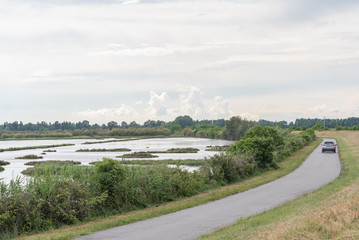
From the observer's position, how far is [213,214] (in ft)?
46.3

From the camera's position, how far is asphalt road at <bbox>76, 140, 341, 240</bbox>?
11383 millimetres

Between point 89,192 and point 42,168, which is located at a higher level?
point 89,192

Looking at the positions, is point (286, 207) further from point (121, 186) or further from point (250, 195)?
point (121, 186)

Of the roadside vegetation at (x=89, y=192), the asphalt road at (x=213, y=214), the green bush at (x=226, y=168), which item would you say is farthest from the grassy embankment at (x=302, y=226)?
the green bush at (x=226, y=168)

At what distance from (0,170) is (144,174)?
31286 millimetres

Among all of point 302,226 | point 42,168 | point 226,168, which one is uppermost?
point 302,226

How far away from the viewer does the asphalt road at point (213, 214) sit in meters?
11.4

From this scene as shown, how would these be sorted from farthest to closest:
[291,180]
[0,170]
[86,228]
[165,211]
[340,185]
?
[0,170] < [291,180] < [340,185] < [165,211] < [86,228]

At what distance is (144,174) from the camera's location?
17.7 meters

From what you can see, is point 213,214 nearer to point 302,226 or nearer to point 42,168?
point 302,226

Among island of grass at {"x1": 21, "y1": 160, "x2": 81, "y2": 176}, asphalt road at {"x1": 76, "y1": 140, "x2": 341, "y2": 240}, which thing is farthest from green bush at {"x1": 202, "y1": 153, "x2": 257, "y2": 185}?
island of grass at {"x1": 21, "y1": 160, "x2": 81, "y2": 176}

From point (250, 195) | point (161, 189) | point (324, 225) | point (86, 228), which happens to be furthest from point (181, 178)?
point (324, 225)

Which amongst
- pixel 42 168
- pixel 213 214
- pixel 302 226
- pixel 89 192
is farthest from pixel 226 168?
pixel 302 226

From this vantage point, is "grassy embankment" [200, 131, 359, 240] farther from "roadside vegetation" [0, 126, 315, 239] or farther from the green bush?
the green bush
